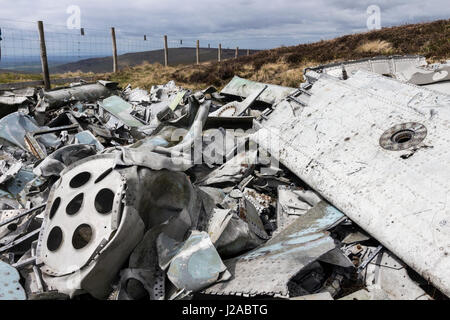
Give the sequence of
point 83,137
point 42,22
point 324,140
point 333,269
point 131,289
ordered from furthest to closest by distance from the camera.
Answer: point 42,22 < point 83,137 < point 324,140 < point 333,269 < point 131,289

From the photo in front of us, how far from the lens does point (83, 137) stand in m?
6.13

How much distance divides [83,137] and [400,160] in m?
5.40

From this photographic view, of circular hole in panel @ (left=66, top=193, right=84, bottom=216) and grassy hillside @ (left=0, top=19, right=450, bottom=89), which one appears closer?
circular hole in panel @ (left=66, top=193, right=84, bottom=216)

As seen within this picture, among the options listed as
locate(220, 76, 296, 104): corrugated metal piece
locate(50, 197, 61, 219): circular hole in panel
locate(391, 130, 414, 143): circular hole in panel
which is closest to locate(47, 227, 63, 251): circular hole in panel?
locate(50, 197, 61, 219): circular hole in panel

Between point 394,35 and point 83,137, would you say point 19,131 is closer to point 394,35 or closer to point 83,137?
point 83,137

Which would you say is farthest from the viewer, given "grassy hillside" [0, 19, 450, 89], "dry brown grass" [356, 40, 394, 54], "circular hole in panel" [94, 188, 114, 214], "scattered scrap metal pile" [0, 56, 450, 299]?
"dry brown grass" [356, 40, 394, 54]

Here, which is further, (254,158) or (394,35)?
(394,35)

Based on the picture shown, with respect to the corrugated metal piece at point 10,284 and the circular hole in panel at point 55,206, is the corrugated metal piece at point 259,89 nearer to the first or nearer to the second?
the circular hole in panel at point 55,206

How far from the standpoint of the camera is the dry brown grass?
526 inches

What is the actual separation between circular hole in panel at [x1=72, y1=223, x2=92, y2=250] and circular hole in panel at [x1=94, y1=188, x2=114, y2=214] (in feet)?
0.67

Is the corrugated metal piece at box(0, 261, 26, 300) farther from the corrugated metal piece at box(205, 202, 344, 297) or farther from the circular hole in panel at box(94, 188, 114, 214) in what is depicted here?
the corrugated metal piece at box(205, 202, 344, 297)

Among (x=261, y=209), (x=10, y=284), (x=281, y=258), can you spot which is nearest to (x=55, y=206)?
(x=10, y=284)

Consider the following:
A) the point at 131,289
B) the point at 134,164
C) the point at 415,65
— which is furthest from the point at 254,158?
the point at 415,65

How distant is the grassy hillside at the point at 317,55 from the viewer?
12555 mm
